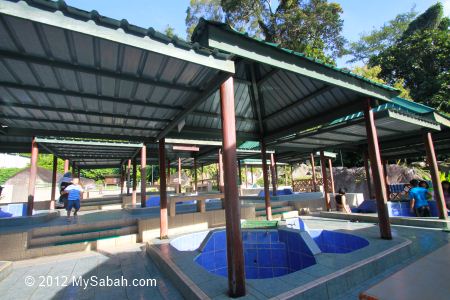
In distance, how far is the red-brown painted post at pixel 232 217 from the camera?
10.2 ft

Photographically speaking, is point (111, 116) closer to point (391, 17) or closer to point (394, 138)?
point (394, 138)


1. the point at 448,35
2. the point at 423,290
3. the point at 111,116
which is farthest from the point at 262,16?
the point at 423,290

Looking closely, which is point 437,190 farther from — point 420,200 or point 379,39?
point 379,39

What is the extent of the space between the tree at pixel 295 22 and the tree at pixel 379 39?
14.0 meters

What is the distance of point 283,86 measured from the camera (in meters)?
6.79

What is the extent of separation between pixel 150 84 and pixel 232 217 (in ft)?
8.93

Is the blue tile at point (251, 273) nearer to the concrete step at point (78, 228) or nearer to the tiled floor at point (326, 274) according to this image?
the tiled floor at point (326, 274)

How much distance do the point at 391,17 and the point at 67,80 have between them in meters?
43.5

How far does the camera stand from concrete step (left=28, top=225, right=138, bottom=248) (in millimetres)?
6457

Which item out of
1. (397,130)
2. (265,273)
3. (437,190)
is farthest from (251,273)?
(397,130)

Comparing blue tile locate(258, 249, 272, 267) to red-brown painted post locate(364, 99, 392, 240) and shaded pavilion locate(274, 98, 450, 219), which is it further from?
shaded pavilion locate(274, 98, 450, 219)

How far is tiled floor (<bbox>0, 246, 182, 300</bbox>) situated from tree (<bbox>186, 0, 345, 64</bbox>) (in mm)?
18481

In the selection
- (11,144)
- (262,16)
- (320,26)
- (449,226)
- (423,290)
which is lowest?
(449,226)
